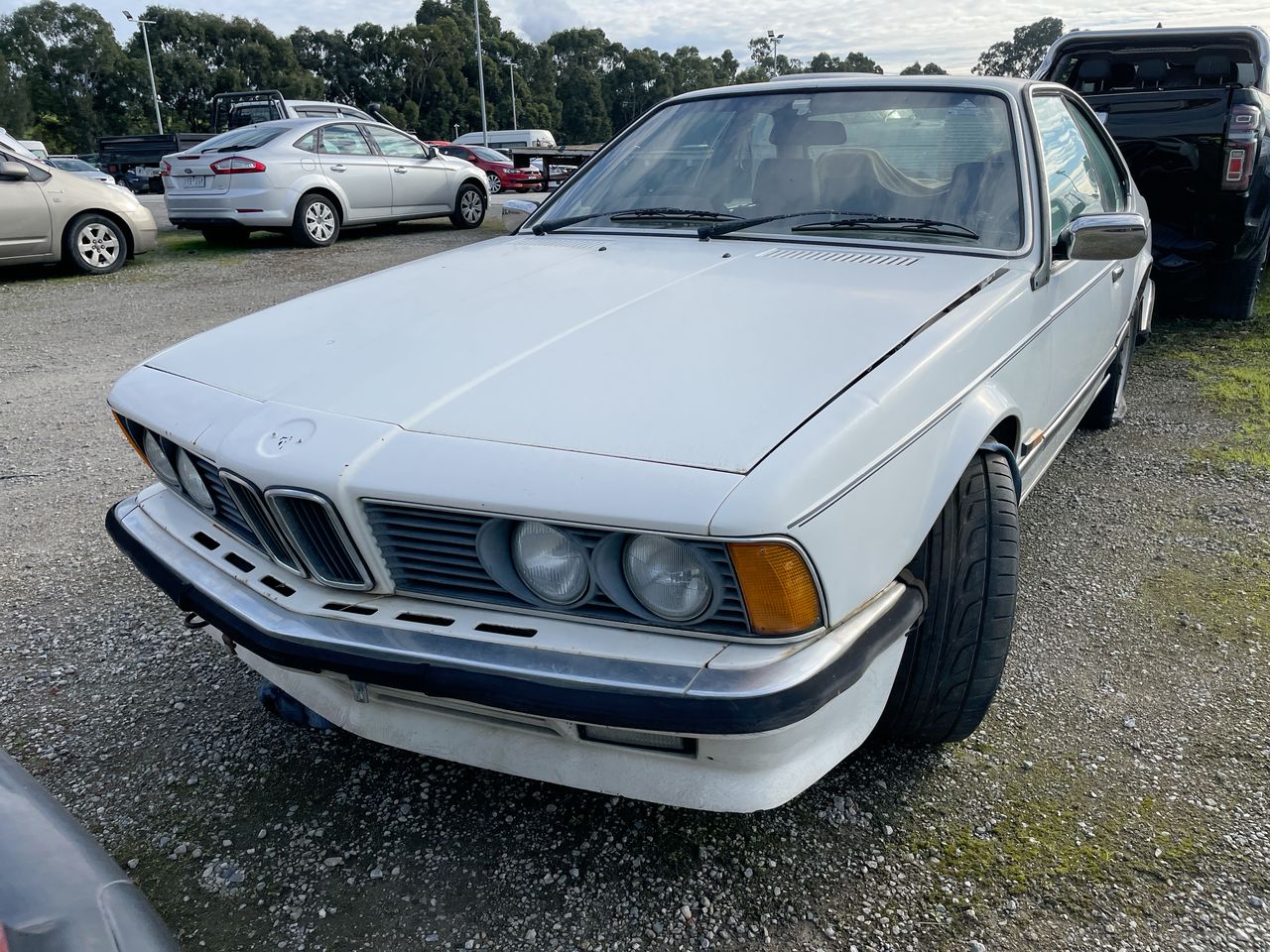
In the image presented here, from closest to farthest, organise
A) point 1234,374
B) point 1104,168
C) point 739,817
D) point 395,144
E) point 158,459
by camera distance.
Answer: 1. point 739,817
2. point 158,459
3. point 1104,168
4. point 1234,374
5. point 395,144

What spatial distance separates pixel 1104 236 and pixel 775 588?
1.68 m

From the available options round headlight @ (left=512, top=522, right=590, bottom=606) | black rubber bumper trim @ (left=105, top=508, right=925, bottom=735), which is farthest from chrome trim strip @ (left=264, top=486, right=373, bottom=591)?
round headlight @ (left=512, top=522, right=590, bottom=606)

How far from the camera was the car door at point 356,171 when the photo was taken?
34.0 feet

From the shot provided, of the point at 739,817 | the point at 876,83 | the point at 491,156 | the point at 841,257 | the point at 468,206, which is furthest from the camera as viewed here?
the point at 491,156

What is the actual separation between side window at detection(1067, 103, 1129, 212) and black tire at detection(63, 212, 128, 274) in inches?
358

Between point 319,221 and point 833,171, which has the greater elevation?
point 833,171

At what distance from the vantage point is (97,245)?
9.30 meters

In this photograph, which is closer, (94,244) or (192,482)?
(192,482)

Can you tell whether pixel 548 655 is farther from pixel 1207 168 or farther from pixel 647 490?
pixel 1207 168

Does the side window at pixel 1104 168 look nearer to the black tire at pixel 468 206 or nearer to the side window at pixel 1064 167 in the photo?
the side window at pixel 1064 167

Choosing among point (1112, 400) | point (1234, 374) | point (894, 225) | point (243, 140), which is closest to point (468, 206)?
point (243, 140)

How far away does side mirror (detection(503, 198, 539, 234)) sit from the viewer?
11.2 feet

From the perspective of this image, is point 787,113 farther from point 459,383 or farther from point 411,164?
point 411,164

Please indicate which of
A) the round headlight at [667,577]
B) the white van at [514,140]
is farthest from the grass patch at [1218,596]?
the white van at [514,140]
